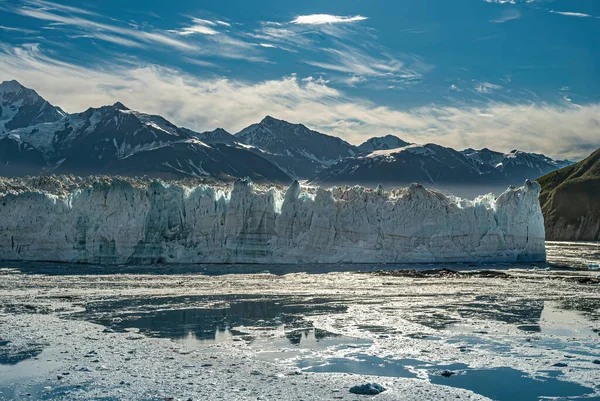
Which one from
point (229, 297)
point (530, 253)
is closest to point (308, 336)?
point (229, 297)

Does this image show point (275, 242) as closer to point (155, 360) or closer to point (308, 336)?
point (308, 336)

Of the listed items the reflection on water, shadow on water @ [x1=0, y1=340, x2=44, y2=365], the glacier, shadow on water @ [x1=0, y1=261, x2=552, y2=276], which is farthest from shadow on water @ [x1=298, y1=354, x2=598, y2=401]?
the glacier

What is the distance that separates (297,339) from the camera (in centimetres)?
1617

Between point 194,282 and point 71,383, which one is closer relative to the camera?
point 71,383

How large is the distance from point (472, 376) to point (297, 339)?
499 cm

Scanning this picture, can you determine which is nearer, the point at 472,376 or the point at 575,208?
the point at 472,376

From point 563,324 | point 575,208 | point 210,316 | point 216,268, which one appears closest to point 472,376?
point 563,324

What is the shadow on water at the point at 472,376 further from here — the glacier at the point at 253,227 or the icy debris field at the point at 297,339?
the glacier at the point at 253,227

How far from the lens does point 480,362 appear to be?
1363 centimetres

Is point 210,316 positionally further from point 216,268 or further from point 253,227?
point 253,227

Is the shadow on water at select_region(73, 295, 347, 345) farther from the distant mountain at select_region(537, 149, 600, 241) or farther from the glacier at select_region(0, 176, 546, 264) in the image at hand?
the distant mountain at select_region(537, 149, 600, 241)

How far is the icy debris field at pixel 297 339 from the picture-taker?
11.7 meters

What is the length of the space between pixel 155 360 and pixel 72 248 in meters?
26.9

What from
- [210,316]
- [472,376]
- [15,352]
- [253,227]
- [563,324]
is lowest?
[15,352]
